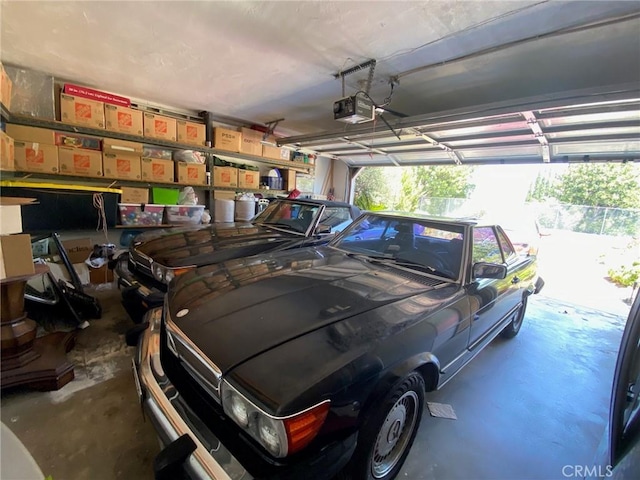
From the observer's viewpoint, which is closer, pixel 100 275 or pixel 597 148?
pixel 597 148

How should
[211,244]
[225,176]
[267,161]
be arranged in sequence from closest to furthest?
[211,244] < [225,176] < [267,161]

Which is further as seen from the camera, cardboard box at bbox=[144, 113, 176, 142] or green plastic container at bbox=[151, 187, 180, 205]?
green plastic container at bbox=[151, 187, 180, 205]

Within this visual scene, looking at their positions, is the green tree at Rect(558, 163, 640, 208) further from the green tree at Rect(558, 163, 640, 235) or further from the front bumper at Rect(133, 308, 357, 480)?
the front bumper at Rect(133, 308, 357, 480)

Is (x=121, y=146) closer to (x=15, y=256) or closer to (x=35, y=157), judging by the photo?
(x=35, y=157)

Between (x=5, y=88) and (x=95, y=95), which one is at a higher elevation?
(x=95, y=95)

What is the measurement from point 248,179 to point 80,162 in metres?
2.62

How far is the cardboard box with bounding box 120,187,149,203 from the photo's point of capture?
418 cm

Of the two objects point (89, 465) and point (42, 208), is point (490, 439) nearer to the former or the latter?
point (89, 465)

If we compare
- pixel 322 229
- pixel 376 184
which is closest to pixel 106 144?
pixel 322 229

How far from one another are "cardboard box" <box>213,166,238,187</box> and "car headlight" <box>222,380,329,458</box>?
186 inches

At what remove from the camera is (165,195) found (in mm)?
4566

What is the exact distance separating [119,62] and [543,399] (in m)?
5.36

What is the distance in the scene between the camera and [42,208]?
11.7 feet

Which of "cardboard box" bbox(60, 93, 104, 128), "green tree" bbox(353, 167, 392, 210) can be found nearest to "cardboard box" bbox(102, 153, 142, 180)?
"cardboard box" bbox(60, 93, 104, 128)
